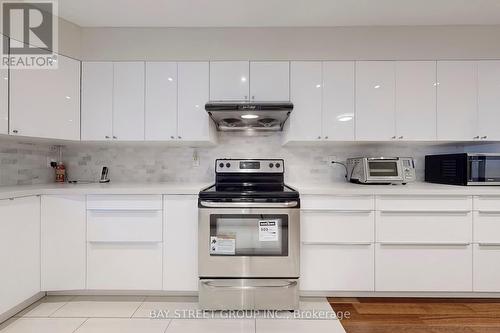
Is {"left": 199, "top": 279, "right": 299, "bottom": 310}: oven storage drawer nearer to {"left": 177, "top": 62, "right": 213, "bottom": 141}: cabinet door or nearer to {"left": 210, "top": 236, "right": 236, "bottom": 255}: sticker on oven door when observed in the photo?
{"left": 210, "top": 236, "right": 236, "bottom": 255}: sticker on oven door

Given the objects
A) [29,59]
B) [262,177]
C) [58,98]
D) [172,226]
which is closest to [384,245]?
[262,177]

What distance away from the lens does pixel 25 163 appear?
8.02 feet

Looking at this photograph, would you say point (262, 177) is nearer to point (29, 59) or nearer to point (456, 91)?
point (456, 91)

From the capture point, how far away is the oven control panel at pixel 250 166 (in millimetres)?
2520

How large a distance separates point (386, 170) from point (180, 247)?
184 cm

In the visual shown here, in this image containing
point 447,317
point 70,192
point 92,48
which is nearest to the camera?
point 447,317

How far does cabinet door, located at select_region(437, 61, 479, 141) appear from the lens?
7.86ft

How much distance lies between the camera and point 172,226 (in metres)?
2.14

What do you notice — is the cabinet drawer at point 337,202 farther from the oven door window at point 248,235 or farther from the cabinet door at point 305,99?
the cabinet door at point 305,99

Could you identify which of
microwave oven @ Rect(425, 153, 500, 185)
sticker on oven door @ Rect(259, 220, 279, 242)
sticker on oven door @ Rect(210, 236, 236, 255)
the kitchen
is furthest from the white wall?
sticker on oven door @ Rect(210, 236, 236, 255)

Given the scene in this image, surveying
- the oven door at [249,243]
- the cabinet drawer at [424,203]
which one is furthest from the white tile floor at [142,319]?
the cabinet drawer at [424,203]

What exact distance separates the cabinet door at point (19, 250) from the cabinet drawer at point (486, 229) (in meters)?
3.29

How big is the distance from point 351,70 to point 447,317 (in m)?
2.02

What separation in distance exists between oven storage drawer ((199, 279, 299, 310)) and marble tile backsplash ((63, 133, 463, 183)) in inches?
43.2
